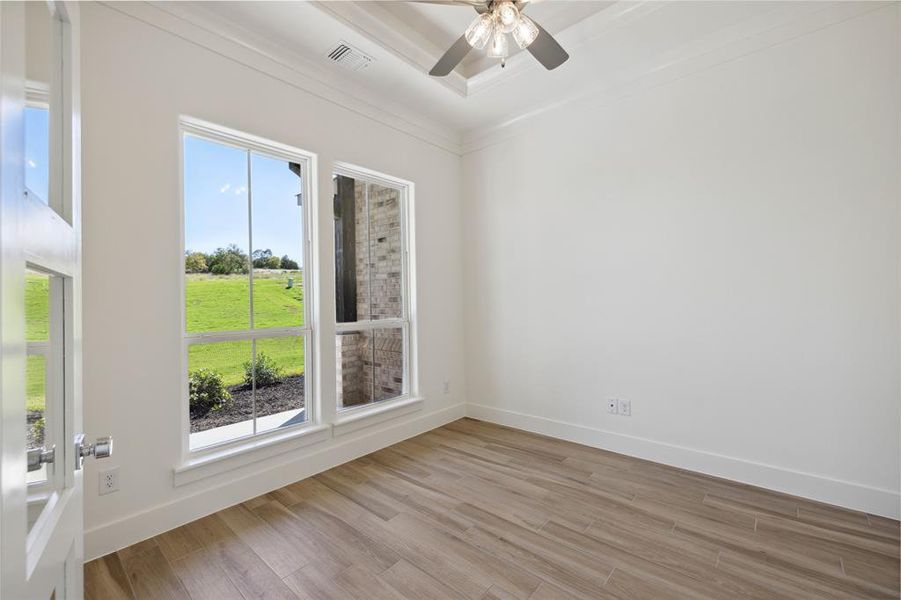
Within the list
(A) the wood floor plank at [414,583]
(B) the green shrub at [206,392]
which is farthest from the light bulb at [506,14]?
(A) the wood floor plank at [414,583]

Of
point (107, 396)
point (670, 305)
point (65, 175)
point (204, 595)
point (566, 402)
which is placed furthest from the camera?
point (566, 402)

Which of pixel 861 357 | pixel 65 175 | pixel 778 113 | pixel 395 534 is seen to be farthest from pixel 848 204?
pixel 65 175

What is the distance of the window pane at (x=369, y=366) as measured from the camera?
328 cm

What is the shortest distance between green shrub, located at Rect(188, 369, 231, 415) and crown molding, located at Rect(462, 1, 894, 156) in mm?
3306

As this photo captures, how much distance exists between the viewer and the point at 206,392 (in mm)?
2455

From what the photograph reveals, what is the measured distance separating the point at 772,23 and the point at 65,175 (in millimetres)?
3631

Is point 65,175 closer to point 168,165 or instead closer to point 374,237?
point 168,165

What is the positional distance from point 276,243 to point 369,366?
133 cm

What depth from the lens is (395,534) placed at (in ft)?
6.99

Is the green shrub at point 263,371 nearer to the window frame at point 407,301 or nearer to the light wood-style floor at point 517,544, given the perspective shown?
the light wood-style floor at point 517,544

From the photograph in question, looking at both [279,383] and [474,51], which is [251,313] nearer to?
[279,383]

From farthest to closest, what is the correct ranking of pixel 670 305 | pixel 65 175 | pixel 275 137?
pixel 670 305, pixel 275 137, pixel 65 175

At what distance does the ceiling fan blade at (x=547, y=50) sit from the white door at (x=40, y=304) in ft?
6.44

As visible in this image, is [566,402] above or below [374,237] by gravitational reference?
below
